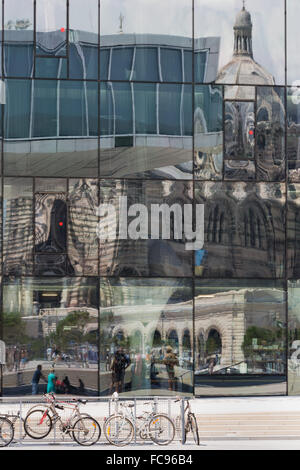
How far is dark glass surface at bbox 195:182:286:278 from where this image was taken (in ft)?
89.7

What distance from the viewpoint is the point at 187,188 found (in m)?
27.3

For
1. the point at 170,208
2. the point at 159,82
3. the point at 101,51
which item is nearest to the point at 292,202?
the point at 170,208

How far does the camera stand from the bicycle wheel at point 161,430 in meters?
18.3

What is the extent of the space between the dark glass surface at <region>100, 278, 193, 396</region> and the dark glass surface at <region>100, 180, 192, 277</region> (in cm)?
43

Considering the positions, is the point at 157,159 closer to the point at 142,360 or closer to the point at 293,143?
the point at 293,143

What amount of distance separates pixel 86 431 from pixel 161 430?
1.55 m

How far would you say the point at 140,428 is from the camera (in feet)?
59.9

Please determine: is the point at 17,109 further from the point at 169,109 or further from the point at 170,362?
the point at 170,362

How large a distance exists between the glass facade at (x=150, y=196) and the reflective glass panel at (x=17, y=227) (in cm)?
4

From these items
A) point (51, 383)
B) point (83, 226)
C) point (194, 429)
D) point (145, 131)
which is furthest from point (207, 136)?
point (194, 429)

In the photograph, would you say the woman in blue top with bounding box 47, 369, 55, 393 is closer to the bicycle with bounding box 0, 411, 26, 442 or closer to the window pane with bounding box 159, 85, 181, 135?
the bicycle with bounding box 0, 411, 26, 442

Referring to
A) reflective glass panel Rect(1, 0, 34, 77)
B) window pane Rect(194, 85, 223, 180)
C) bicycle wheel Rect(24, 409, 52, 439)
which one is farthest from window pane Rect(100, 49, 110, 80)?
bicycle wheel Rect(24, 409, 52, 439)

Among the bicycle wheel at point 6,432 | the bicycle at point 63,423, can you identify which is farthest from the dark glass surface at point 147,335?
the bicycle wheel at point 6,432

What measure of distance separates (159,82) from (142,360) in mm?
8546
